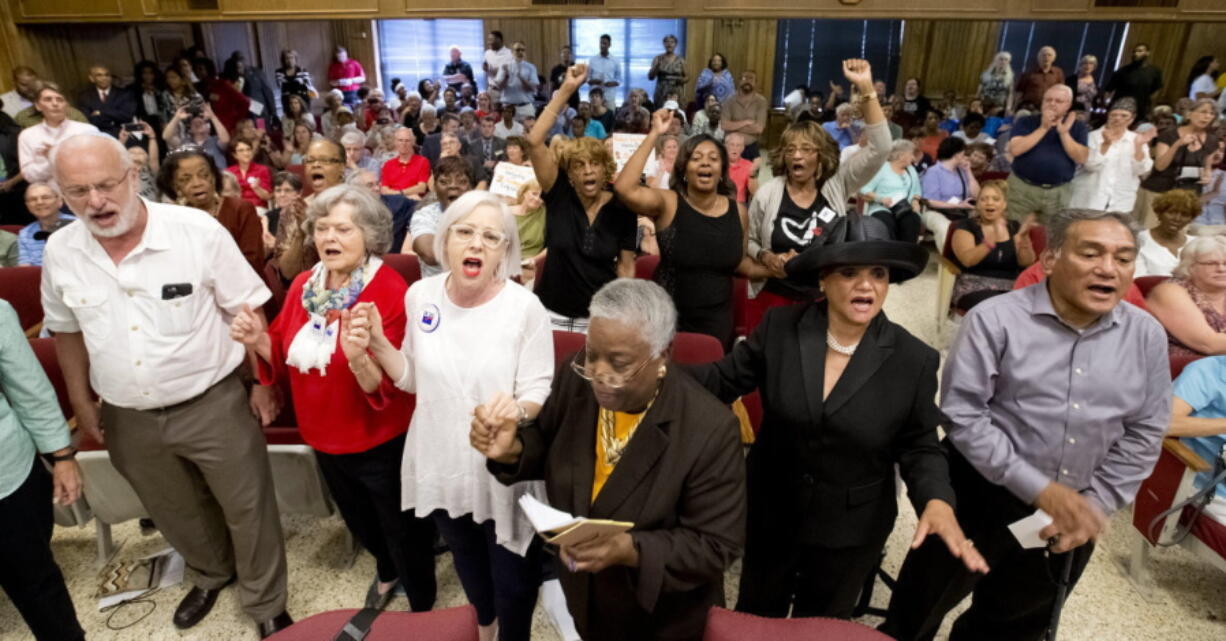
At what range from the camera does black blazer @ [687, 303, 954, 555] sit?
1.84 metres

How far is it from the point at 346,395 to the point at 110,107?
8.39 meters

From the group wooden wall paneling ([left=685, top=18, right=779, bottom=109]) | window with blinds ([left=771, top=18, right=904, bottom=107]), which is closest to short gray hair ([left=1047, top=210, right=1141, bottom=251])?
wooden wall paneling ([left=685, top=18, right=779, bottom=109])

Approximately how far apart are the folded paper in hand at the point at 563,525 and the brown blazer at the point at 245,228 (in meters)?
2.70

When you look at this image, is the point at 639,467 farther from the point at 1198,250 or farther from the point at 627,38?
the point at 627,38

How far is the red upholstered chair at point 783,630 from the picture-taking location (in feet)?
5.04

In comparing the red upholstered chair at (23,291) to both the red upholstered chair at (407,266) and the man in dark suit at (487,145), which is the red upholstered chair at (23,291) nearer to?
the red upholstered chair at (407,266)

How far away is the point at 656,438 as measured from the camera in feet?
5.09

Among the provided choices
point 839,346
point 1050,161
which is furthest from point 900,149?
point 839,346

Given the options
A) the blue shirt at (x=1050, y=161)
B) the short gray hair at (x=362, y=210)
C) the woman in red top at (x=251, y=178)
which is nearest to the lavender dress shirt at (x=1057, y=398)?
the short gray hair at (x=362, y=210)

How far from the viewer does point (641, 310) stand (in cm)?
152

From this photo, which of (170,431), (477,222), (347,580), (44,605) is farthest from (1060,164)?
(44,605)

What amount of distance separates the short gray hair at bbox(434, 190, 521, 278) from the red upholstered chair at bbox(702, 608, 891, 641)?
1.14 metres

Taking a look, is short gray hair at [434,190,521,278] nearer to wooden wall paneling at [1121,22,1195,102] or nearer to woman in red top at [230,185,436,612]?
woman in red top at [230,185,436,612]

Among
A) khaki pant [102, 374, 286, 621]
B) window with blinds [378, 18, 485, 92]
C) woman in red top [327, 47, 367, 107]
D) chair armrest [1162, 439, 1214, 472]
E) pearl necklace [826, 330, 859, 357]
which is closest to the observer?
pearl necklace [826, 330, 859, 357]
